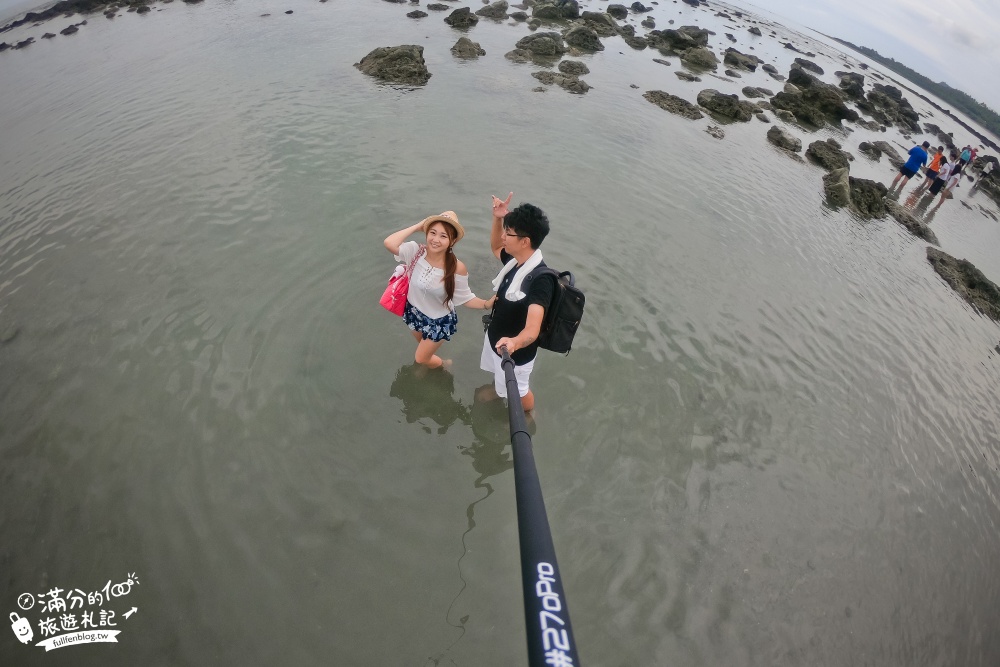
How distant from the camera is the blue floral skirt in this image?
5.33 metres

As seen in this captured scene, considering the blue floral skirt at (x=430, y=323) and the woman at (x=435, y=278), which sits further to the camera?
the blue floral skirt at (x=430, y=323)

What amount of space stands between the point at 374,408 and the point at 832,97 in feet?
114

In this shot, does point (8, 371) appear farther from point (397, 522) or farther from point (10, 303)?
point (397, 522)

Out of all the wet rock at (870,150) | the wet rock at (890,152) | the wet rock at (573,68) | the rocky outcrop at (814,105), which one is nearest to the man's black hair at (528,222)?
the wet rock at (573,68)

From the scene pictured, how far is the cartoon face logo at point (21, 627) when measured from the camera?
390 centimetres

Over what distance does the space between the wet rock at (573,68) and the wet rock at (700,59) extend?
12.3 metres

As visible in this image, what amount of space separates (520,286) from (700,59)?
120 feet

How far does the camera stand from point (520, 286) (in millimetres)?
3953

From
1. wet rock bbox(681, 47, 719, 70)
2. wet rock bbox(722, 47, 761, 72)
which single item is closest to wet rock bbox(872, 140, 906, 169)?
wet rock bbox(681, 47, 719, 70)

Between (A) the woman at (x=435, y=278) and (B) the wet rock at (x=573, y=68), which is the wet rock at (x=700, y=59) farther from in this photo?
(A) the woman at (x=435, y=278)

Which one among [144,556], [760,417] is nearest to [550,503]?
[760,417]

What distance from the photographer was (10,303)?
289 inches

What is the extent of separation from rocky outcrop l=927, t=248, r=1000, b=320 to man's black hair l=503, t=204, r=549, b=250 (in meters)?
14.0

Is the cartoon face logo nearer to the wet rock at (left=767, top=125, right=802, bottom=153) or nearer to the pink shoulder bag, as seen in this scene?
A: the pink shoulder bag
